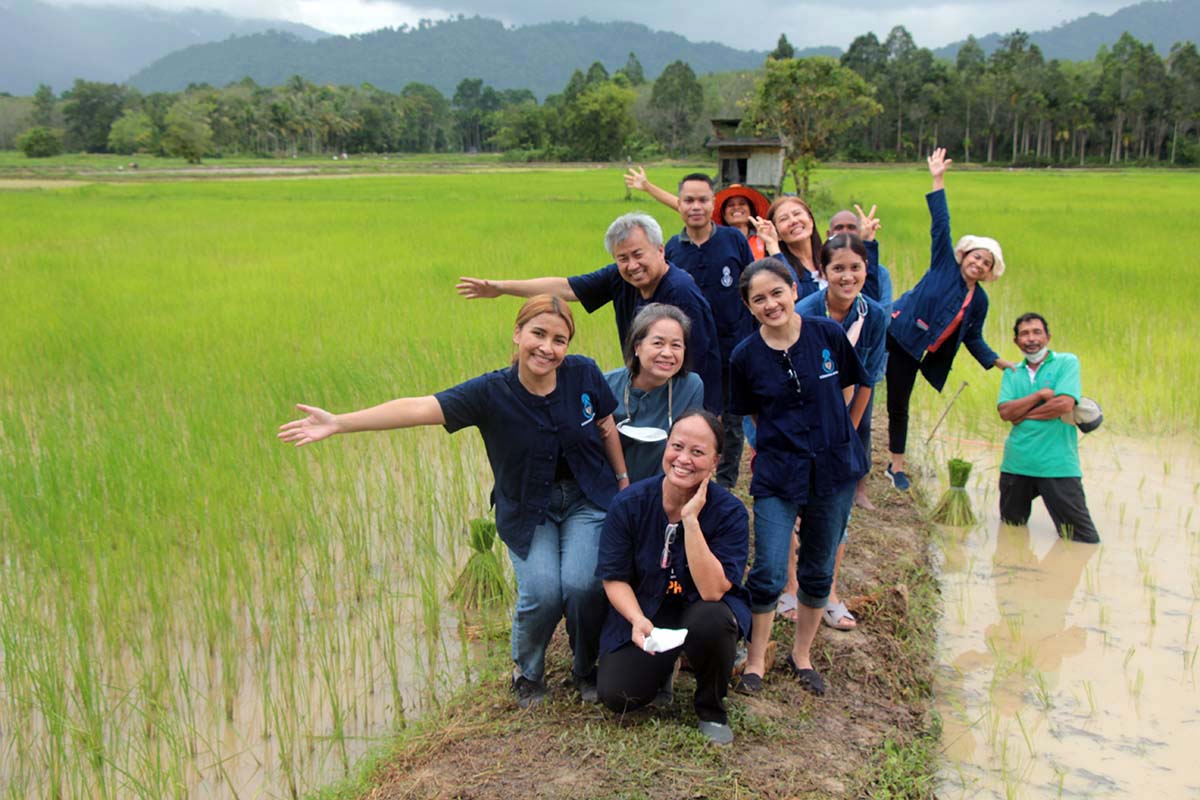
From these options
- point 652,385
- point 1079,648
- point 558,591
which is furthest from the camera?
point 1079,648

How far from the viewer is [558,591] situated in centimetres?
285

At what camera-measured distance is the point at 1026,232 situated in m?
13.7

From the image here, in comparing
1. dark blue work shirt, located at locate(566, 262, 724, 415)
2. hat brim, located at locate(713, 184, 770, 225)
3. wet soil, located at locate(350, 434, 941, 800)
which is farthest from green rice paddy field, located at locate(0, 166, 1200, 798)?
hat brim, located at locate(713, 184, 770, 225)

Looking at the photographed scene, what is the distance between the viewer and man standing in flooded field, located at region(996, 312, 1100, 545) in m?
4.47

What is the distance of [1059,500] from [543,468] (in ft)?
9.71

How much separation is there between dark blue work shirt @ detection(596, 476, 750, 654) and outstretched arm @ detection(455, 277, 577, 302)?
45.0 inches

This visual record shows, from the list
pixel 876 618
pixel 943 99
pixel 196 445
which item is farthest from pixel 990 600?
pixel 943 99

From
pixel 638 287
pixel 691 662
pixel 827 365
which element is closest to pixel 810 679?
pixel 691 662

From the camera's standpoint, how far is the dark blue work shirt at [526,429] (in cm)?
288

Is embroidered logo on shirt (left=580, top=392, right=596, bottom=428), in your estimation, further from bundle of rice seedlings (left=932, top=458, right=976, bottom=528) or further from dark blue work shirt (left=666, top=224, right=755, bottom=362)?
bundle of rice seedlings (left=932, top=458, right=976, bottom=528)

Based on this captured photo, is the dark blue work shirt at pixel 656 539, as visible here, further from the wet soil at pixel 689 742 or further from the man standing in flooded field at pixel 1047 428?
the man standing in flooded field at pixel 1047 428

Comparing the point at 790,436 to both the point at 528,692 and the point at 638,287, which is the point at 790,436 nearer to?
the point at 638,287

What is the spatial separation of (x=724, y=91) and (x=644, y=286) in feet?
245

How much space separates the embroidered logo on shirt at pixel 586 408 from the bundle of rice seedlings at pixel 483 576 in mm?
979
